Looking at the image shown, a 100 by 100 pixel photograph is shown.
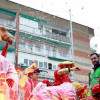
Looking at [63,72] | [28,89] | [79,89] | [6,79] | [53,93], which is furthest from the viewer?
[63,72]

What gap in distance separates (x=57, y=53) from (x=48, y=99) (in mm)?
17585

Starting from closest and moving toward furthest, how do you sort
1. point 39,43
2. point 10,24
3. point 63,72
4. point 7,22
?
point 63,72
point 10,24
point 7,22
point 39,43

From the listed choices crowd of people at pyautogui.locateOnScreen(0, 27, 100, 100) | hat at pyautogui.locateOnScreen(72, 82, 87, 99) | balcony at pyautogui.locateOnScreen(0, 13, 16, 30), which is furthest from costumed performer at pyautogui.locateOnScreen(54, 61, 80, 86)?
balcony at pyautogui.locateOnScreen(0, 13, 16, 30)

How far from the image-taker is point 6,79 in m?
1.91

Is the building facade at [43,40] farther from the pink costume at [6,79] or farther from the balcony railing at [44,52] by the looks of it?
the pink costume at [6,79]

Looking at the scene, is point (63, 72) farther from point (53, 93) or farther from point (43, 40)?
point (43, 40)

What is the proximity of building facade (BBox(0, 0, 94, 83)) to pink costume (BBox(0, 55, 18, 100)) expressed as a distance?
14027 mm

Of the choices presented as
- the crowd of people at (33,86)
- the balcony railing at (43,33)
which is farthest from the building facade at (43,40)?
the crowd of people at (33,86)

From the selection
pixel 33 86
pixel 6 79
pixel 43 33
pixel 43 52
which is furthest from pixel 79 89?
pixel 43 33

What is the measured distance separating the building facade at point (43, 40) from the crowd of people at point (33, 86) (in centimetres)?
1215

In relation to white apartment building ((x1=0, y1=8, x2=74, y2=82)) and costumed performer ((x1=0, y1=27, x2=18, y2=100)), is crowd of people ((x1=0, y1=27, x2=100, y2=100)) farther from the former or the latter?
white apartment building ((x1=0, y1=8, x2=74, y2=82))

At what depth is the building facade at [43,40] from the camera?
17375 millimetres

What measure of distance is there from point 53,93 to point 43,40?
1630cm

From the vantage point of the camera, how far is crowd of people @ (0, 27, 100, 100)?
6.20 ft
